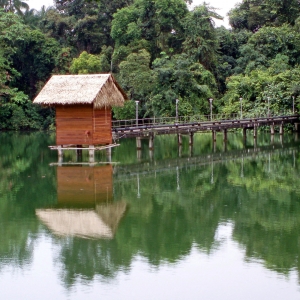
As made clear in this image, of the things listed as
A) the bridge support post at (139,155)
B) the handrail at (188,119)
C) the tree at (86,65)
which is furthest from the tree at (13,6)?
the bridge support post at (139,155)

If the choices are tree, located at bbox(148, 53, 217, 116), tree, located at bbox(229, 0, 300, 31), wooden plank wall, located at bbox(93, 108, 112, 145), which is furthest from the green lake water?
tree, located at bbox(229, 0, 300, 31)

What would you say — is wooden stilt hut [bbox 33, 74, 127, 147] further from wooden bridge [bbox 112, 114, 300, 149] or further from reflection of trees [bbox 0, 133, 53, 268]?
wooden bridge [bbox 112, 114, 300, 149]

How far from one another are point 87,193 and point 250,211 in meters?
5.68

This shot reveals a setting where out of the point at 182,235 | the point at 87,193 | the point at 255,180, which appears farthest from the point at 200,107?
the point at 182,235

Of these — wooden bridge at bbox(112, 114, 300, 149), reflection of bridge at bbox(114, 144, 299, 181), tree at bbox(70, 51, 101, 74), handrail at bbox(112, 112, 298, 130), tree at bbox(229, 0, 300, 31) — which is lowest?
reflection of bridge at bbox(114, 144, 299, 181)

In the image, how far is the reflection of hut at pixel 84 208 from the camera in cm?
1573

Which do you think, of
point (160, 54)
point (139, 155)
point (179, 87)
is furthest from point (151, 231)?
point (160, 54)

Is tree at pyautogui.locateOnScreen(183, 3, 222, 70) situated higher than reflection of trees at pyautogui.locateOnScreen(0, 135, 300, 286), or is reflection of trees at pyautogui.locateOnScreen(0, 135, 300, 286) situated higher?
tree at pyautogui.locateOnScreen(183, 3, 222, 70)

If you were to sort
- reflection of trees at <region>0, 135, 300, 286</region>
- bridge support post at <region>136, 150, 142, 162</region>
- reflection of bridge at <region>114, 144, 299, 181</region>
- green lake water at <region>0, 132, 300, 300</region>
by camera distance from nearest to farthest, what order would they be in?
green lake water at <region>0, 132, 300, 300</region>
reflection of trees at <region>0, 135, 300, 286</region>
reflection of bridge at <region>114, 144, 299, 181</region>
bridge support post at <region>136, 150, 142, 162</region>

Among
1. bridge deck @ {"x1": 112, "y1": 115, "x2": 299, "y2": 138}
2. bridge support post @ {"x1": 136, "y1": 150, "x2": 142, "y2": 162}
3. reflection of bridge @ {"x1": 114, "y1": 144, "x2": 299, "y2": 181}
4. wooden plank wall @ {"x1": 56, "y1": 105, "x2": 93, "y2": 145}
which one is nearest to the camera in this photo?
Answer: reflection of bridge @ {"x1": 114, "y1": 144, "x2": 299, "y2": 181}

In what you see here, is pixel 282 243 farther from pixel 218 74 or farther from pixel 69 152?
pixel 218 74

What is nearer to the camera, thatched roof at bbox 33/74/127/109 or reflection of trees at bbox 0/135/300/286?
reflection of trees at bbox 0/135/300/286

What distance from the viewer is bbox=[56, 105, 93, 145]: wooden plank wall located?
2873 cm

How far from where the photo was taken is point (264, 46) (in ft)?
182
